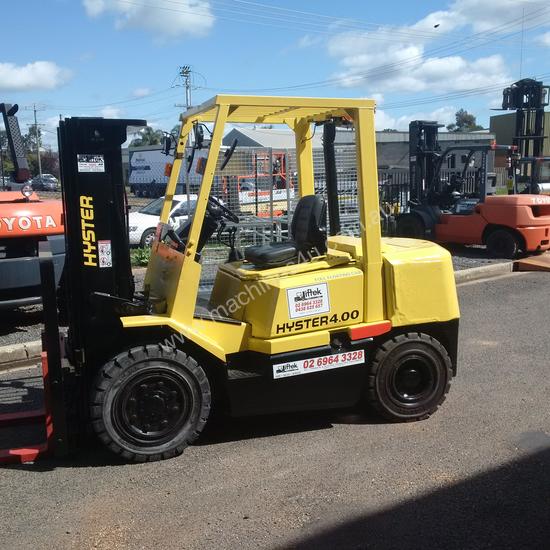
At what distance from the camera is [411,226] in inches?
557

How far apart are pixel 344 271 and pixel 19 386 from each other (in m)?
3.35

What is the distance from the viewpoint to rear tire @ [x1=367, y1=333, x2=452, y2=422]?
15.4 feet

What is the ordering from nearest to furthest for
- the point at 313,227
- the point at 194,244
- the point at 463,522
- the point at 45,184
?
the point at 463,522
the point at 194,244
the point at 313,227
the point at 45,184

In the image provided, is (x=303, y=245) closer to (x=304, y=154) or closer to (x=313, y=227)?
(x=313, y=227)

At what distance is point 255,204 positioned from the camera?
38.3 ft

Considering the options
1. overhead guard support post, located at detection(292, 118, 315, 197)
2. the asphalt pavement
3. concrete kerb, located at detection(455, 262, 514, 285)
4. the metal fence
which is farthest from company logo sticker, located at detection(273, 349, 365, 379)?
concrete kerb, located at detection(455, 262, 514, 285)

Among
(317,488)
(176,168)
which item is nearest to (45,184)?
(176,168)

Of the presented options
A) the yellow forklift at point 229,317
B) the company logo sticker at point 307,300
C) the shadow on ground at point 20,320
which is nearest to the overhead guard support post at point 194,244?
the yellow forklift at point 229,317

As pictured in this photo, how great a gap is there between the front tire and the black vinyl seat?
3.24ft

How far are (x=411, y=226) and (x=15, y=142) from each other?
901 cm

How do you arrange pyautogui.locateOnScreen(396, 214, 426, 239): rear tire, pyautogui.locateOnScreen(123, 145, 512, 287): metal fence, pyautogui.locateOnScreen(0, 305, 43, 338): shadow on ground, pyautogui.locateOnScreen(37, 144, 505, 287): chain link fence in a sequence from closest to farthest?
pyautogui.locateOnScreen(37, 144, 505, 287): chain link fence
pyautogui.locateOnScreen(0, 305, 43, 338): shadow on ground
pyautogui.locateOnScreen(123, 145, 512, 287): metal fence
pyautogui.locateOnScreen(396, 214, 426, 239): rear tire

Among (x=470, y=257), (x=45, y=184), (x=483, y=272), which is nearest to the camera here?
(x=483, y=272)

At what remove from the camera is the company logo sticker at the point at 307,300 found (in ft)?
14.4

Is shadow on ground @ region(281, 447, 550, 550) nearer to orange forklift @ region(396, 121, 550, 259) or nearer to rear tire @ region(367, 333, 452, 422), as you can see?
rear tire @ region(367, 333, 452, 422)
